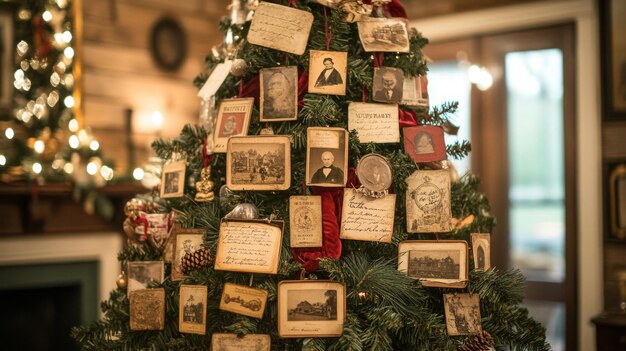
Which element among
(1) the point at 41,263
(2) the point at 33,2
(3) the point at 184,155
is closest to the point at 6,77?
(2) the point at 33,2

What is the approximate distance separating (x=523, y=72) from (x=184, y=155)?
2.35 meters

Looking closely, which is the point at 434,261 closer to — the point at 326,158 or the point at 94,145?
the point at 326,158

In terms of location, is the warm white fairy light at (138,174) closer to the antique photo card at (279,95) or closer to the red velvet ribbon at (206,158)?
the red velvet ribbon at (206,158)

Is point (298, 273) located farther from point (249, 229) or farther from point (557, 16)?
point (557, 16)

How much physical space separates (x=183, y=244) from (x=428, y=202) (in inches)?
22.4

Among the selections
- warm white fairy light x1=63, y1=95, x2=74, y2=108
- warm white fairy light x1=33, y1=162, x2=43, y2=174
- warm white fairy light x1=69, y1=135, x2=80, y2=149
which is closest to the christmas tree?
warm white fairy light x1=33, y1=162, x2=43, y2=174

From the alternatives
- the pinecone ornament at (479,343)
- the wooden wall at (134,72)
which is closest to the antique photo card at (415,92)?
the pinecone ornament at (479,343)

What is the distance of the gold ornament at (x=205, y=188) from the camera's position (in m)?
1.49

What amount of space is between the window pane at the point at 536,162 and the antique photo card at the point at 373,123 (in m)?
2.15

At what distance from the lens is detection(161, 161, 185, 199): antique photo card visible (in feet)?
5.11

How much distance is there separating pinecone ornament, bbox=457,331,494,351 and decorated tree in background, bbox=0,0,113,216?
Result: 2.21 metres

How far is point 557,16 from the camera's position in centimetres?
324

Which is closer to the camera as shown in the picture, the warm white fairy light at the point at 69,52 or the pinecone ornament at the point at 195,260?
the pinecone ornament at the point at 195,260

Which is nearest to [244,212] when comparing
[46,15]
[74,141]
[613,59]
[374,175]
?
[374,175]
